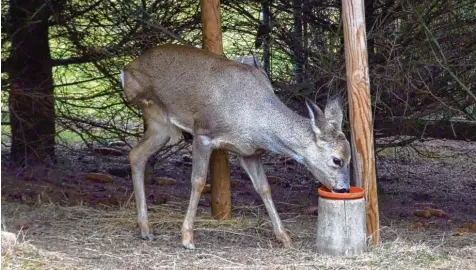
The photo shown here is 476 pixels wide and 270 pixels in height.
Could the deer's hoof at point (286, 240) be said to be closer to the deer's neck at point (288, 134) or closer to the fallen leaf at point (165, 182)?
the deer's neck at point (288, 134)

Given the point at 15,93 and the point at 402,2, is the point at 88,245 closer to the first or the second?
the point at 15,93

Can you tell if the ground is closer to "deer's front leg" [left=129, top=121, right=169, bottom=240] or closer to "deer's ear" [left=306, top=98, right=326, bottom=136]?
"deer's front leg" [left=129, top=121, right=169, bottom=240]

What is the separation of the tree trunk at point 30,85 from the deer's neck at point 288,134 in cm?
247

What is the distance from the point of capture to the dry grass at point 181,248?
5.99 metres

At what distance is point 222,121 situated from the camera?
22.1ft

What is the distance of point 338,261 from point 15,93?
3554mm

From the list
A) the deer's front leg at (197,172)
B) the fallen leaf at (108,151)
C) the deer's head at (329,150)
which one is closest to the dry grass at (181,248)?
the deer's front leg at (197,172)

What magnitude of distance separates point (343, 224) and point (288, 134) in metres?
0.81

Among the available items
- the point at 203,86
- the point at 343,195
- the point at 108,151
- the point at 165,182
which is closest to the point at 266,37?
the point at 203,86

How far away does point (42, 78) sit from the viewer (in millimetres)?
9062

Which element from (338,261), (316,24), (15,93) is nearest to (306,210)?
(316,24)

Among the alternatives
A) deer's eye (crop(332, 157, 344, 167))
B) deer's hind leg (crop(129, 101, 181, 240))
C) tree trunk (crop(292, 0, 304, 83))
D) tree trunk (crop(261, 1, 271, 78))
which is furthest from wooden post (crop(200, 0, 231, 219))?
deer's eye (crop(332, 157, 344, 167))

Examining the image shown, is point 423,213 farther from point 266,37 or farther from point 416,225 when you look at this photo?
point 266,37

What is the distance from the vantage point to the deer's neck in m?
6.53
